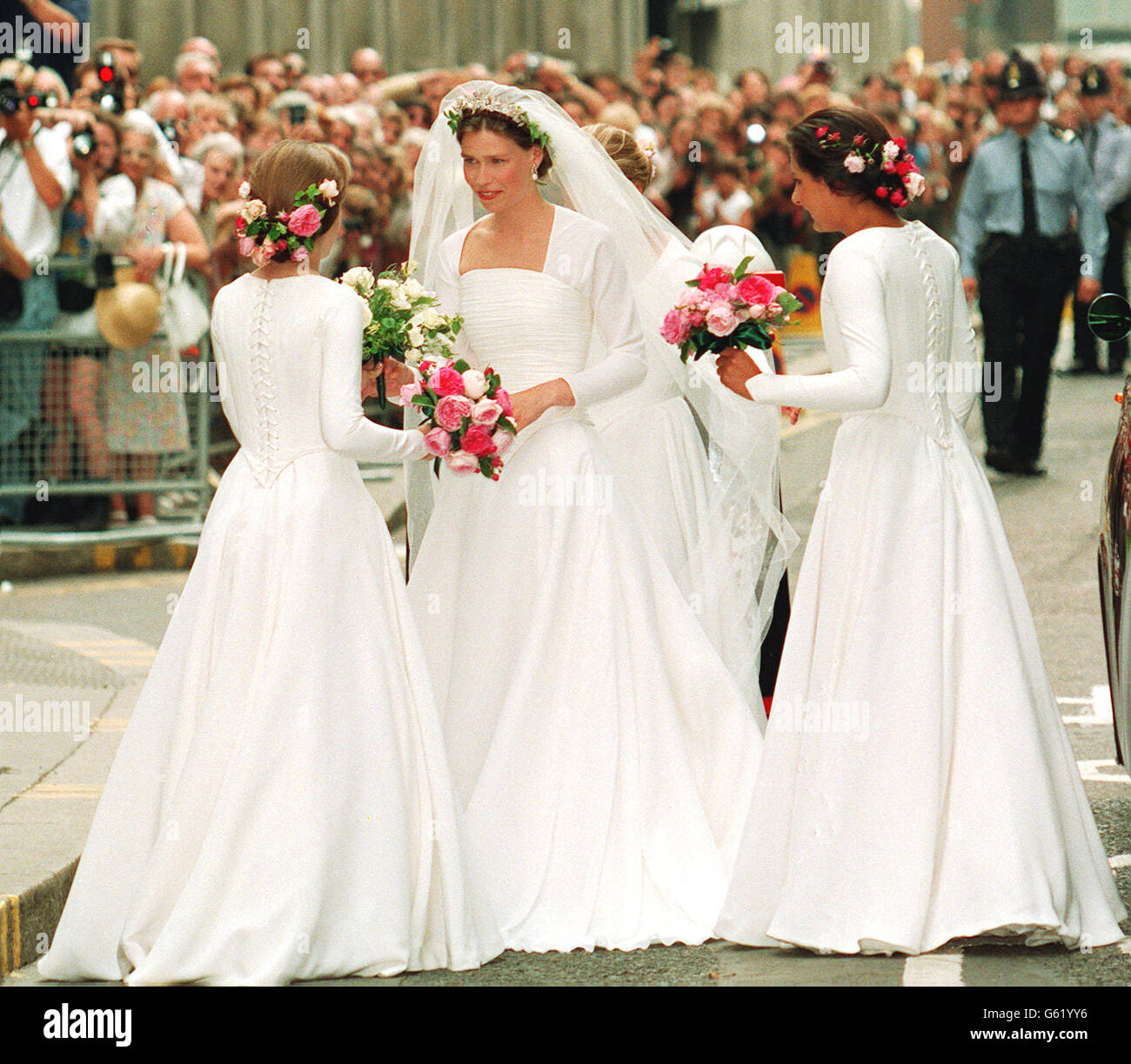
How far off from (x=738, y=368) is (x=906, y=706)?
0.99 meters

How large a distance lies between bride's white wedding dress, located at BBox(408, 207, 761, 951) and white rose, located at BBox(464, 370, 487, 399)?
1.47 ft

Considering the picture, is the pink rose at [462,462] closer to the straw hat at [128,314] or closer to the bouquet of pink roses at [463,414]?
the bouquet of pink roses at [463,414]

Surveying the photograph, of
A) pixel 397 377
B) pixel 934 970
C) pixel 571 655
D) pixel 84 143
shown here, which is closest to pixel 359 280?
pixel 397 377

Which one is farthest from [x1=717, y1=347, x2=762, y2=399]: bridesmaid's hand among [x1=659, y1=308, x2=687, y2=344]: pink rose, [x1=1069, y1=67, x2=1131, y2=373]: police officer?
[x1=1069, y1=67, x2=1131, y2=373]: police officer

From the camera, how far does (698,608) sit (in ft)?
23.2

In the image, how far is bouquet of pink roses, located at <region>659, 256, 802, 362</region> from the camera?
555cm

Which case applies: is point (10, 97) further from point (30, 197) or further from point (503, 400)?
point (503, 400)

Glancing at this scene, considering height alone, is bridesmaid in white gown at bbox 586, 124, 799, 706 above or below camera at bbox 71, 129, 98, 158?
below

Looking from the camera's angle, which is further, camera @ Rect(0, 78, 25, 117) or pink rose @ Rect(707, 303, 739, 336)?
camera @ Rect(0, 78, 25, 117)

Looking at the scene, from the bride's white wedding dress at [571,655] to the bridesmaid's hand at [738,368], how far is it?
0.57m

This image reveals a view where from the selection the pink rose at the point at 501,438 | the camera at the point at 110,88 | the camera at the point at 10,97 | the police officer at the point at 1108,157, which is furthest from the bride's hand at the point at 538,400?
the police officer at the point at 1108,157

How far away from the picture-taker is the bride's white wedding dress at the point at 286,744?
5246mm

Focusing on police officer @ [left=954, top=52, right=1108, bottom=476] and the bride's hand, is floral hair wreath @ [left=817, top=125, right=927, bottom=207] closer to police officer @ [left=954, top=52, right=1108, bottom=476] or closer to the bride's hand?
the bride's hand

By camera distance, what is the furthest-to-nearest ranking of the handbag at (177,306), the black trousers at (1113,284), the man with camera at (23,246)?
the black trousers at (1113,284) → the handbag at (177,306) → the man with camera at (23,246)
